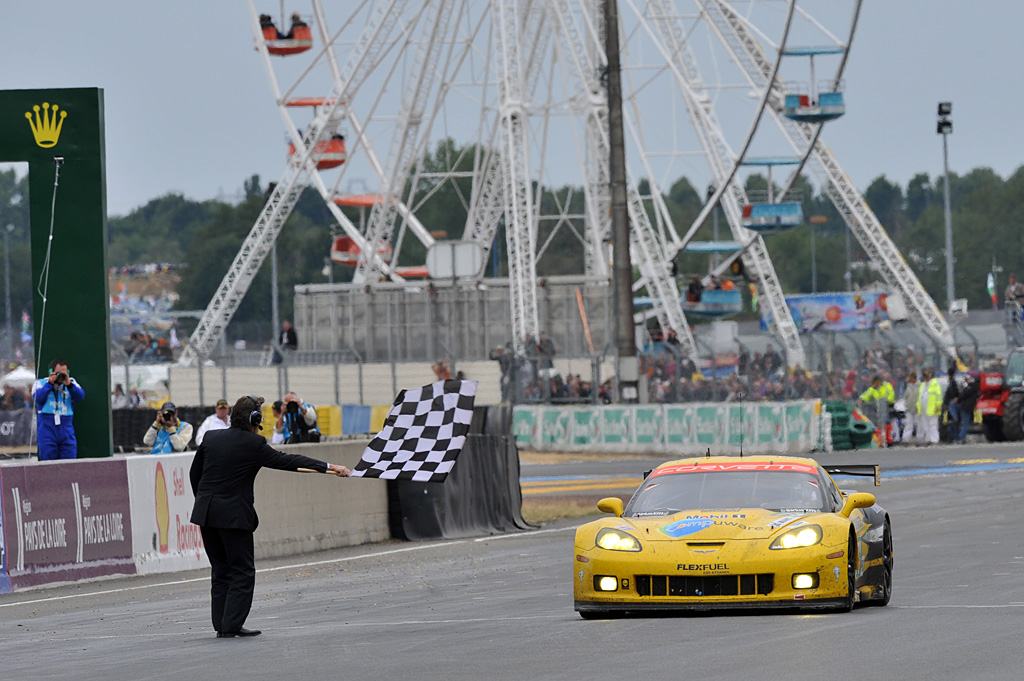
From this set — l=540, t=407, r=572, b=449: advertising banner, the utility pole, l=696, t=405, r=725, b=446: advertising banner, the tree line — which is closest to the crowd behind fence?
l=540, t=407, r=572, b=449: advertising banner

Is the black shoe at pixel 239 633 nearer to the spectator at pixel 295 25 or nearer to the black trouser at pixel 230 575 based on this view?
the black trouser at pixel 230 575

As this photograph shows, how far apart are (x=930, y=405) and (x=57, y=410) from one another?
→ 2190 centimetres

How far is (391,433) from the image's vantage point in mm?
18109

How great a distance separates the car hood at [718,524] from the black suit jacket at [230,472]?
1.98 m

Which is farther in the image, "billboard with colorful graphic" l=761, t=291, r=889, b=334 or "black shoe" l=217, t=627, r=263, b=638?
"billboard with colorful graphic" l=761, t=291, r=889, b=334

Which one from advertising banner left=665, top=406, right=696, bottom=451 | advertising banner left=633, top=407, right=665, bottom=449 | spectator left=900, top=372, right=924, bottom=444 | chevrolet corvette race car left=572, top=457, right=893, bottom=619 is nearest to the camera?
chevrolet corvette race car left=572, top=457, right=893, bottom=619

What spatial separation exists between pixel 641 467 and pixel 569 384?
7955 millimetres

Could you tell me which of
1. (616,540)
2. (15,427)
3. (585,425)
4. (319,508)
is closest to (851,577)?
(616,540)

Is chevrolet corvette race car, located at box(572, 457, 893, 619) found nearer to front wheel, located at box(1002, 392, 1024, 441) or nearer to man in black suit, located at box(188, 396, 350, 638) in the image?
man in black suit, located at box(188, 396, 350, 638)

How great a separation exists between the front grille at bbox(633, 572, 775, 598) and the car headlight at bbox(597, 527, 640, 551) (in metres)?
0.21

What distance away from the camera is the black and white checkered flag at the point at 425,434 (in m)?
17.9

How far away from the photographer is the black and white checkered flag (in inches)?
706

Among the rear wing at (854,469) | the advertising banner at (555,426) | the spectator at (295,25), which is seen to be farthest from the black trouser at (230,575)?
the spectator at (295,25)

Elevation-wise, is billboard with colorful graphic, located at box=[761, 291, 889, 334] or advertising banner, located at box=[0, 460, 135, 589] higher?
billboard with colorful graphic, located at box=[761, 291, 889, 334]
